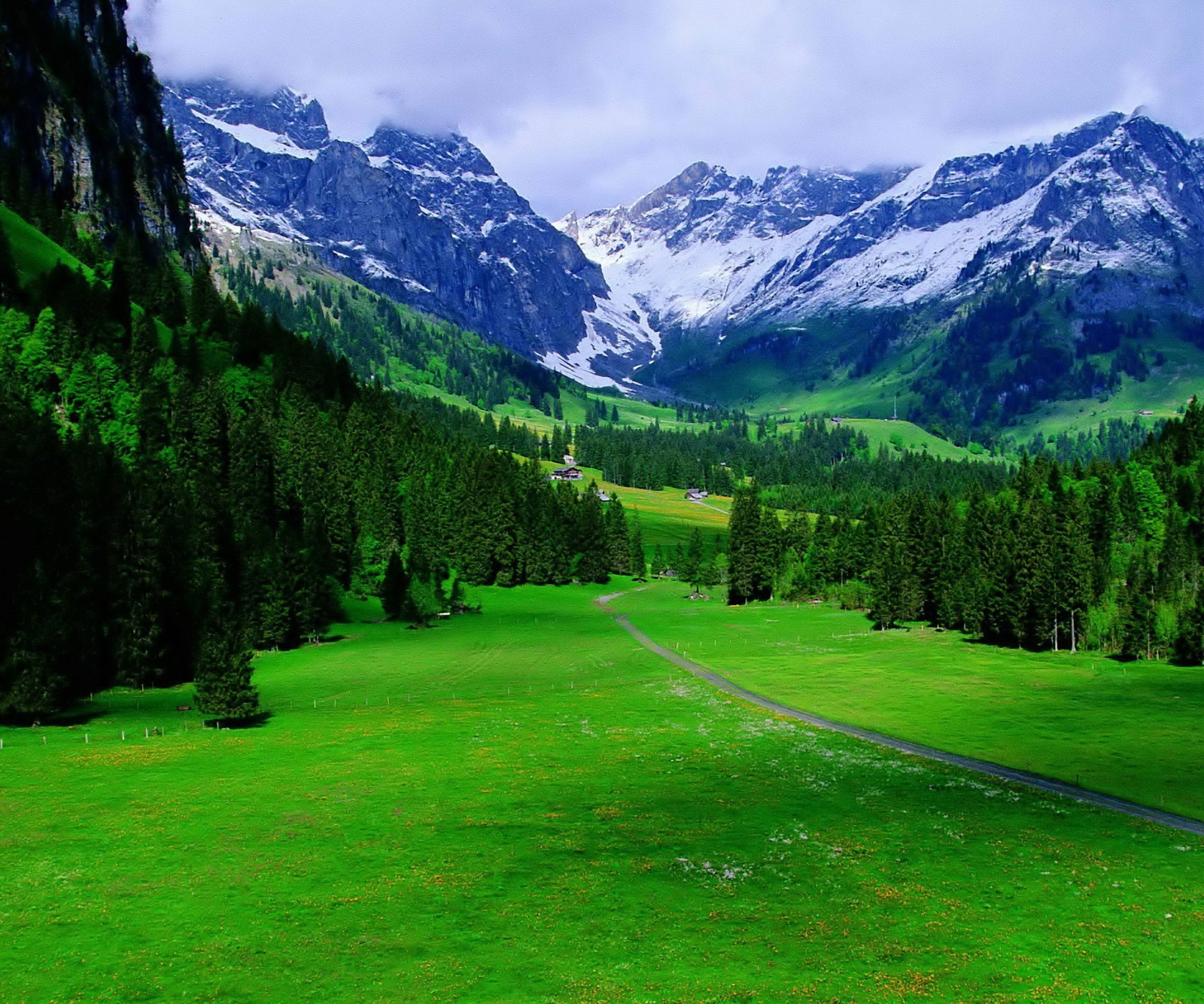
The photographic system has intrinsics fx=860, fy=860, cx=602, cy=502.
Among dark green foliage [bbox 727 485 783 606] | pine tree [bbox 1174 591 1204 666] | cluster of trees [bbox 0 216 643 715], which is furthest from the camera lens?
dark green foliage [bbox 727 485 783 606]

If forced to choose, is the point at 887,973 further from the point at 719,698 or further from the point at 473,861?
the point at 719,698

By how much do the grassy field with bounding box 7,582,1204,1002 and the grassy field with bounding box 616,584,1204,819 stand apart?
28.6 feet

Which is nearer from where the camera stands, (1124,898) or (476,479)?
(1124,898)

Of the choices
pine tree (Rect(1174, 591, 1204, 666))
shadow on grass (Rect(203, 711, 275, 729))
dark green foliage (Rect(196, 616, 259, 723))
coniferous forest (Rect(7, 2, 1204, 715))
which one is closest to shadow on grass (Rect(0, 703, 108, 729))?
coniferous forest (Rect(7, 2, 1204, 715))

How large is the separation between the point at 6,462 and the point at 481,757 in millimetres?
54891

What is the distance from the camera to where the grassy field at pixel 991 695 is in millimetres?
58750

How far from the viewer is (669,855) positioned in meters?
40.7

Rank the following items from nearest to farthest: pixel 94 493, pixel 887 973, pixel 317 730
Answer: pixel 887 973
pixel 317 730
pixel 94 493

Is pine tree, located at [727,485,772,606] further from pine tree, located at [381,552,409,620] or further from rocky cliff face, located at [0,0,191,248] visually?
rocky cliff face, located at [0,0,191,248]

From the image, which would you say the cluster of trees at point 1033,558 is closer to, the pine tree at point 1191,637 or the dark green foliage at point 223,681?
the pine tree at point 1191,637

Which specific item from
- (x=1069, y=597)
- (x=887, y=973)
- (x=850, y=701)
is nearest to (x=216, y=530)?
(x=850, y=701)

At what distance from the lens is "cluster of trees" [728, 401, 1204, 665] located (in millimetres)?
116812

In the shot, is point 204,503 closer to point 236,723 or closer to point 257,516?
point 257,516

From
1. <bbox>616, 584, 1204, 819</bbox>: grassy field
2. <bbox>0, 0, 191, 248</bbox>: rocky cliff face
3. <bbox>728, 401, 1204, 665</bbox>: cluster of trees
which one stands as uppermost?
<bbox>0, 0, 191, 248</bbox>: rocky cliff face
